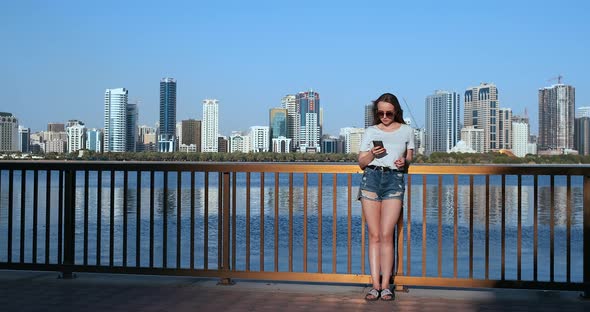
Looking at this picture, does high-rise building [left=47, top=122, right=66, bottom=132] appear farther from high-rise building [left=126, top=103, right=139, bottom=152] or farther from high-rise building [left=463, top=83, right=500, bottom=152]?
high-rise building [left=463, top=83, right=500, bottom=152]

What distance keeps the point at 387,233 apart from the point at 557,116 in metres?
142

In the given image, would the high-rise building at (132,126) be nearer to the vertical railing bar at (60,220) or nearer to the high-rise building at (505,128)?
the high-rise building at (505,128)

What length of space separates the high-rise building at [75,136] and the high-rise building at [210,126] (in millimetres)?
20750

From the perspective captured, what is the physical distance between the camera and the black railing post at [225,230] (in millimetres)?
5238

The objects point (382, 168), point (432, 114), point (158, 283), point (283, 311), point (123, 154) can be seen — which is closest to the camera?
point (283, 311)

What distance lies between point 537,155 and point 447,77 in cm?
2988

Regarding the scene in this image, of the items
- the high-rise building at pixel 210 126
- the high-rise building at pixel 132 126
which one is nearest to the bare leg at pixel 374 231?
the high-rise building at pixel 210 126

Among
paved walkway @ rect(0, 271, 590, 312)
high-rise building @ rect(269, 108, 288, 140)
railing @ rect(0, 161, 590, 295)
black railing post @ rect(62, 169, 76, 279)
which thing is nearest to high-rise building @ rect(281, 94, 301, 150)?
high-rise building @ rect(269, 108, 288, 140)

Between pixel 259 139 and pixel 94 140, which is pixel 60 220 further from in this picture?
pixel 94 140

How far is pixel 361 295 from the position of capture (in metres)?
4.84

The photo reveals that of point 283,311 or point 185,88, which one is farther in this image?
point 185,88

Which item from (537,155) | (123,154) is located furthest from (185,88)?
(537,155)

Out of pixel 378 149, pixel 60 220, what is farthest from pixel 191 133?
pixel 378 149

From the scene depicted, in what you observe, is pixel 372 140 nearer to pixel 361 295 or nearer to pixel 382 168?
pixel 382 168
